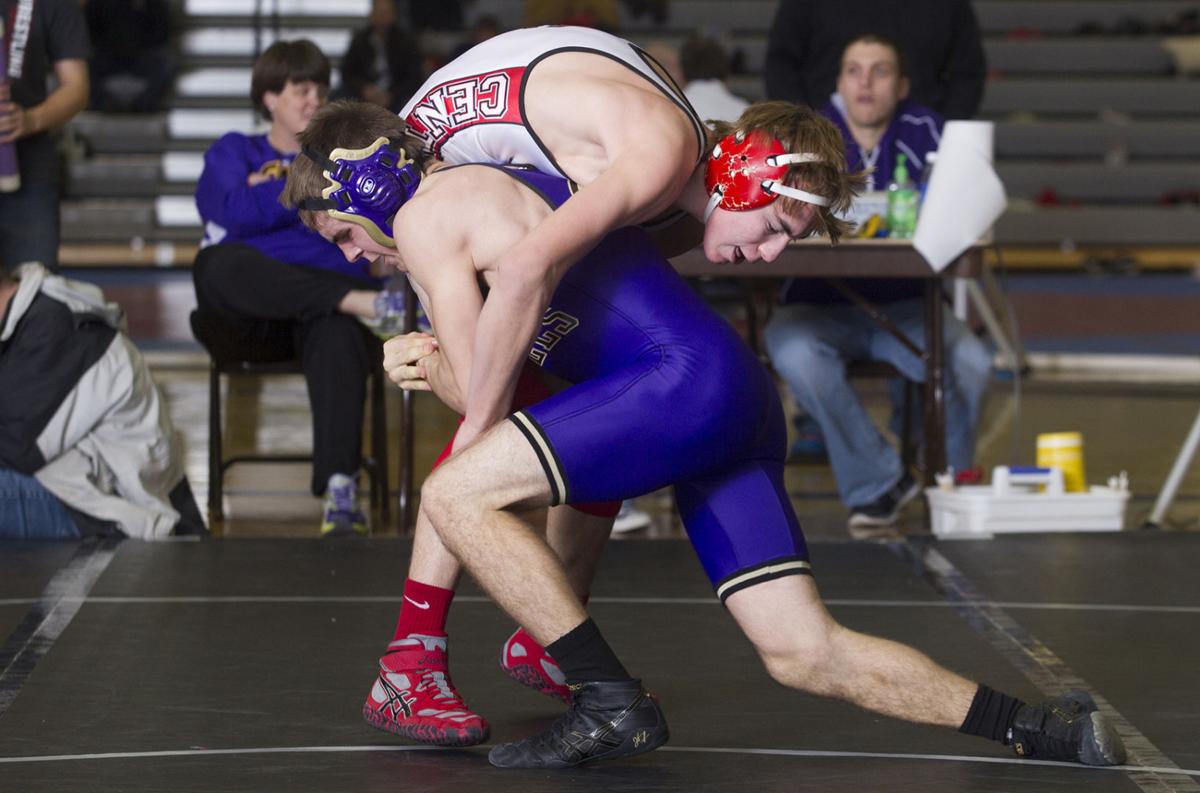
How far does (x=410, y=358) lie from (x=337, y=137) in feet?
1.11

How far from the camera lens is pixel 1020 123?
13008mm

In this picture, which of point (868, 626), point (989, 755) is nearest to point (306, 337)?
point (868, 626)

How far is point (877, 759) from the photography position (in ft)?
8.80

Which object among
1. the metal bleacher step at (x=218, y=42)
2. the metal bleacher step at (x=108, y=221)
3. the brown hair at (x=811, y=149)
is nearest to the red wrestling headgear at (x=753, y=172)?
the brown hair at (x=811, y=149)

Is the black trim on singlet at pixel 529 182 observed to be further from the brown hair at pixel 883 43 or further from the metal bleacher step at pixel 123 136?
the metal bleacher step at pixel 123 136

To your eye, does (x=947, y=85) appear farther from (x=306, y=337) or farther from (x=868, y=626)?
(x=868, y=626)

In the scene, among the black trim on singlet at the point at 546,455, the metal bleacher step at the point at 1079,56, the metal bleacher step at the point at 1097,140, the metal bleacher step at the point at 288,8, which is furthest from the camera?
the metal bleacher step at the point at 1079,56

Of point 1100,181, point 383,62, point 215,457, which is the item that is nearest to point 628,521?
point 215,457

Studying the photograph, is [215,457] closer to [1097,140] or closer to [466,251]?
[466,251]

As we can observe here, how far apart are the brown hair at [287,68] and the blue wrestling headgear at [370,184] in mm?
2345

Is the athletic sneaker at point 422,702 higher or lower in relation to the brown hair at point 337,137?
lower

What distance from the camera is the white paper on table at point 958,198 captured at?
4.60 metres

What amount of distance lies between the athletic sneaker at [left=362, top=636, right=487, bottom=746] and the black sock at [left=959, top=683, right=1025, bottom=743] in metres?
0.70

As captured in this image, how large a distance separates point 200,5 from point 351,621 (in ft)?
35.5
